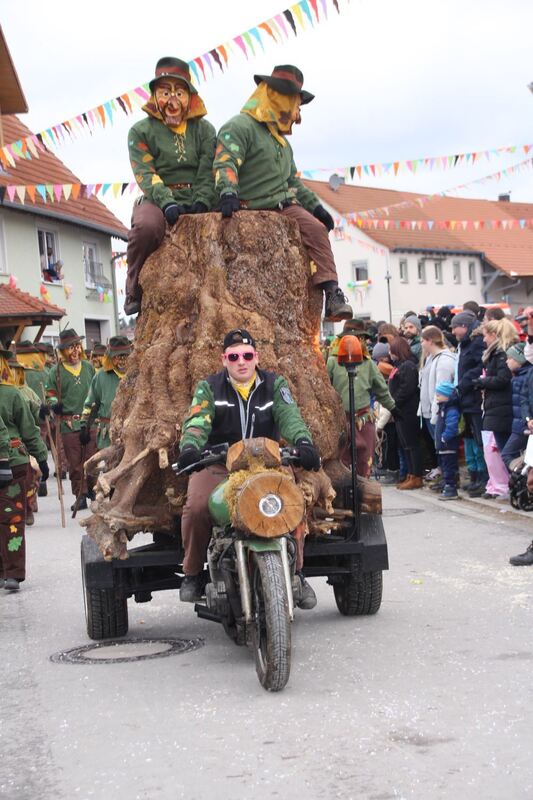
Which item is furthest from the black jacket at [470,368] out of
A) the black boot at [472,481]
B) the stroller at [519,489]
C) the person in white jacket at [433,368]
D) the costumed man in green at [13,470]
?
the costumed man in green at [13,470]

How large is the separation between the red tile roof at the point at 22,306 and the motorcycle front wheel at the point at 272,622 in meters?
23.2

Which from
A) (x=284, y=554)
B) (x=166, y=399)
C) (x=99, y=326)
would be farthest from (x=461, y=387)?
(x=99, y=326)

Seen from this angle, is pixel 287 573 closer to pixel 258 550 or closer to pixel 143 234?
pixel 258 550

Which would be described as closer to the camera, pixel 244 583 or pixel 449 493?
pixel 244 583

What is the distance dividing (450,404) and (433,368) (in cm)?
64

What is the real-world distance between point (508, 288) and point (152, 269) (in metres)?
57.9

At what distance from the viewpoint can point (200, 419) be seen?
6.98 meters

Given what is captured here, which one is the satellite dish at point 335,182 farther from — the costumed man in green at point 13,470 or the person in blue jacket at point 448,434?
the costumed man in green at point 13,470

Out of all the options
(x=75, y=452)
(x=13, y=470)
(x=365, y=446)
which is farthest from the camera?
(x=75, y=452)

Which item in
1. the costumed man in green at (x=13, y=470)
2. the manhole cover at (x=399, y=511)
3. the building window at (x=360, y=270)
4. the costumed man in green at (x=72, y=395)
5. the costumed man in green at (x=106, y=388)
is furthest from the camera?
the building window at (x=360, y=270)

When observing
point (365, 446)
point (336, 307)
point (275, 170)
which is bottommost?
point (365, 446)

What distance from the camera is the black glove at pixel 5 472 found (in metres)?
9.56

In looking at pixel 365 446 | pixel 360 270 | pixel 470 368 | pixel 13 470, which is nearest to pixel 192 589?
pixel 13 470

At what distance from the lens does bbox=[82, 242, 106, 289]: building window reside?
37844 mm
